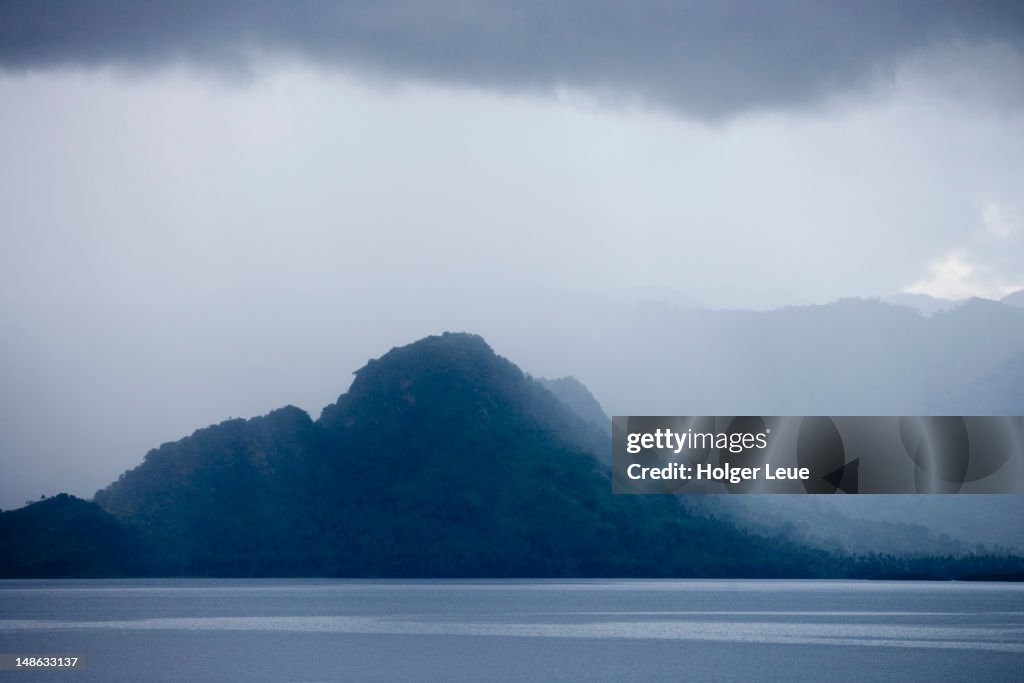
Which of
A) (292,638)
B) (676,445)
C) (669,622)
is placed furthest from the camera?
(669,622)

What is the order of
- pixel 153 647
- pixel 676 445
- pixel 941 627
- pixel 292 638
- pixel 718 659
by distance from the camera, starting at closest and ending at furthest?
pixel 676 445 → pixel 718 659 → pixel 153 647 → pixel 292 638 → pixel 941 627

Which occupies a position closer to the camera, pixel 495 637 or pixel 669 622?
pixel 495 637

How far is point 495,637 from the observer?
13738 cm

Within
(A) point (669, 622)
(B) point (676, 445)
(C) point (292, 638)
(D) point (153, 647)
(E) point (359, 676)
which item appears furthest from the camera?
(A) point (669, 622)

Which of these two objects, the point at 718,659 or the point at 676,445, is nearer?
the point at 676,445

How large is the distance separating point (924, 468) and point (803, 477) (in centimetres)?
1437

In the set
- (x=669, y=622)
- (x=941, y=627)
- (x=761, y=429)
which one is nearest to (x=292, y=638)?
(x=669, y=622)

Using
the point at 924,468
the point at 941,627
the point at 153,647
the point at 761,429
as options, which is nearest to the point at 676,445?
the point at 761,429

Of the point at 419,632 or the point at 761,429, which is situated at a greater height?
the point at 761,429

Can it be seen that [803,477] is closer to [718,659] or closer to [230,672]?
[718,659]

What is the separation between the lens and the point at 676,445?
251 ft

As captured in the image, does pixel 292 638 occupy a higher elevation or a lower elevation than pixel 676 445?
lower

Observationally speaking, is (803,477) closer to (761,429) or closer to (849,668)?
(761,429)

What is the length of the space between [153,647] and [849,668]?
64.9 metres
